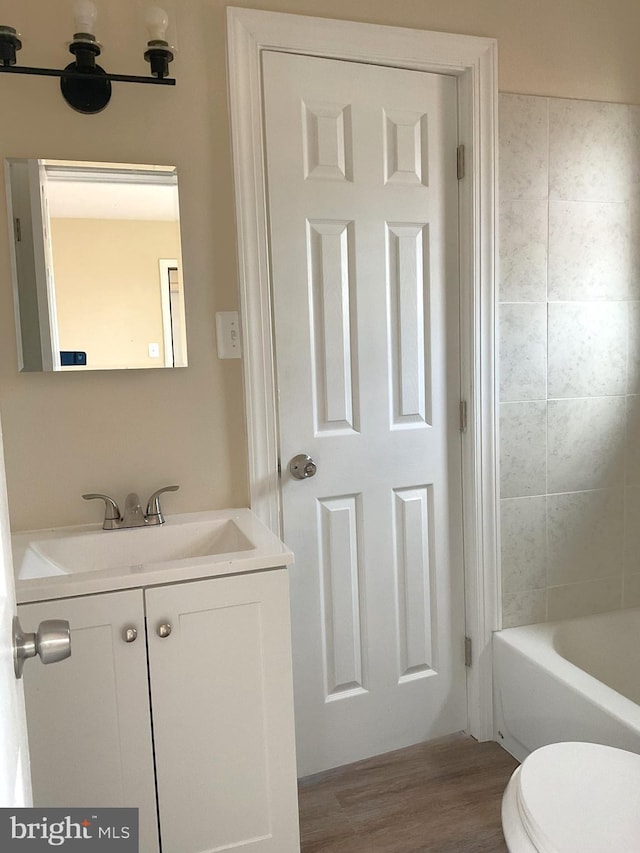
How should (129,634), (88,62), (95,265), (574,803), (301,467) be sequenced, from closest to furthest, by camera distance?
(574,803)
(129,634)
(88,62)
(95,265)
(301,467)

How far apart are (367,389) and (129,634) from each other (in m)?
1.04

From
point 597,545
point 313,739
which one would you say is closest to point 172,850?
point 313,739

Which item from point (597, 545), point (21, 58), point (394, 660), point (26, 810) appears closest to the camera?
point (26, 810)

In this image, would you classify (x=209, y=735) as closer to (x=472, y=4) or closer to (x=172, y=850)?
(x=172, y=850)

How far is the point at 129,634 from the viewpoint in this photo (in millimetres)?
1524

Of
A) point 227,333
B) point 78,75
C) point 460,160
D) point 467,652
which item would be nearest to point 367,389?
point 227,333

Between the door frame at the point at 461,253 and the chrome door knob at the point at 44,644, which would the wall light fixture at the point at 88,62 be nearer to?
the door frame at the point at 461,253

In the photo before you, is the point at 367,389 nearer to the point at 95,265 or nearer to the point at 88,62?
the point at 95,265

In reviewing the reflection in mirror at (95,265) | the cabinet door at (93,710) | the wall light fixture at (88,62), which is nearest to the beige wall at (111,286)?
the reflection in mirror at (95,265)

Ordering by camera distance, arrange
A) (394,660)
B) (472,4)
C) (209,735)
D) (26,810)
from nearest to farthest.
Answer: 1. (26,810)
2. (209,735)
3. (472,4)
4. (394,660)

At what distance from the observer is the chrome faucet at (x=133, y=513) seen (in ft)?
6.15

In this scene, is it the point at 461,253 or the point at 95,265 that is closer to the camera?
the point at 95,265

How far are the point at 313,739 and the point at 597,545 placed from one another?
119 centimetres

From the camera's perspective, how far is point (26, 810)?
579mm
